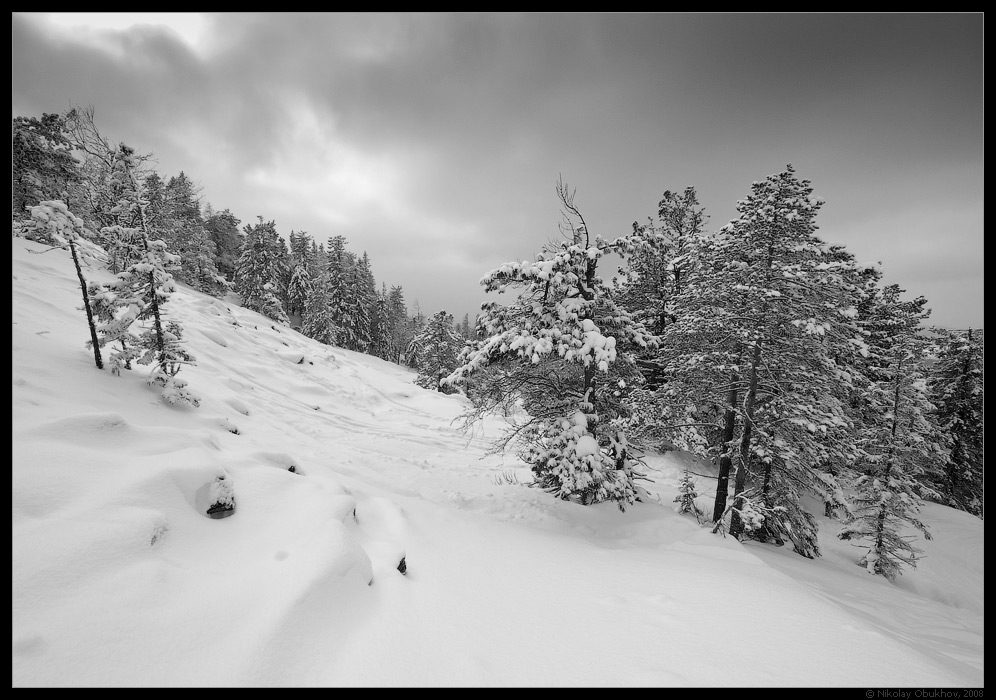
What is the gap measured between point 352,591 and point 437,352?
35.9 metres

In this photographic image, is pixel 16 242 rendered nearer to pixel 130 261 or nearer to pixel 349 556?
pixel 130 261

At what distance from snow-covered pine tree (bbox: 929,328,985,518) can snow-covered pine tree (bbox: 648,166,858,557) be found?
2353 cm

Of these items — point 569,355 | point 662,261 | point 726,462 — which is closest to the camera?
point 569,355

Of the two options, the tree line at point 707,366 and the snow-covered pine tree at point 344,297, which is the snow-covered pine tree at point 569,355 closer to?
the tree line at point 707,366

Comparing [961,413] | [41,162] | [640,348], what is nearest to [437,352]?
[41,162]

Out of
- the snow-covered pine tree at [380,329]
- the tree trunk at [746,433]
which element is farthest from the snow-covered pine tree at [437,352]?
the tree trunk at [746,433]

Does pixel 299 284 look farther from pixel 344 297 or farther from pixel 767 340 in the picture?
pixel 767 340

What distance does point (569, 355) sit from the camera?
779cm

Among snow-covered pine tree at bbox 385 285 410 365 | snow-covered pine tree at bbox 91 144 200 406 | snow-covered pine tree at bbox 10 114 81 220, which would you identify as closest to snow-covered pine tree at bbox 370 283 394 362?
snow-covered pine tree at bbox 385 285 410 365

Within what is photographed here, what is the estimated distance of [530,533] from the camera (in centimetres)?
789

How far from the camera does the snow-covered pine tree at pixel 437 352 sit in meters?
38.6

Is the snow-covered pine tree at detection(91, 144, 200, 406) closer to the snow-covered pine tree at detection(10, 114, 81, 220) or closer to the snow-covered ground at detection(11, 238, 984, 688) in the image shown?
the snow-covered ground at detection(11, 238, 984, 688)
